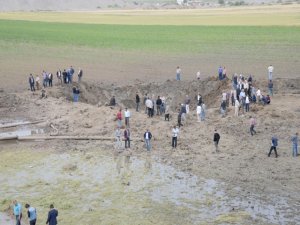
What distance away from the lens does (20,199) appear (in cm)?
2073

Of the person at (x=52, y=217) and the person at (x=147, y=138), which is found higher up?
the person at (x=147, y=138)

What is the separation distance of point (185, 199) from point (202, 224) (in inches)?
86.3

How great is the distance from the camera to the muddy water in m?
18.9

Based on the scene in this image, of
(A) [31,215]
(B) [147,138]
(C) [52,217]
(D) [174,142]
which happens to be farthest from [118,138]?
(C) [52,217]

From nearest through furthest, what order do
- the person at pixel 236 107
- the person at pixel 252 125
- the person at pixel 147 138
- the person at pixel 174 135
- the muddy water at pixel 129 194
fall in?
the muddy water at pixel 129 194 → the person at pixel 147 138 → the person at pixel 174 135 → the person at pixel 252 125 → the person at pixel 236 107

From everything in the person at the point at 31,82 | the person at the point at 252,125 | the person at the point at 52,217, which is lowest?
the person at the point at 52,217

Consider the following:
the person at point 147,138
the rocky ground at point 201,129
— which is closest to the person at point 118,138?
the rocky ground at point 201,129

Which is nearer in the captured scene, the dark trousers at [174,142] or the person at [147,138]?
the person at [147,138]

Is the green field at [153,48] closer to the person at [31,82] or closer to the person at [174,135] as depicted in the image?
the person at [31,82]

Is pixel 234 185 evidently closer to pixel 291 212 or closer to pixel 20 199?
pixel 291 212

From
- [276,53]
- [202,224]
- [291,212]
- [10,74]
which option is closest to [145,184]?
[202,224]

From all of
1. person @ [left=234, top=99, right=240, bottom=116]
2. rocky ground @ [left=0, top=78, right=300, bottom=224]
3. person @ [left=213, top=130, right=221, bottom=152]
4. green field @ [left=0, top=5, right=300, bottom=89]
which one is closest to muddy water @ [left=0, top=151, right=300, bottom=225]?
rocky ground @ [left=0, top=78, right=300, bottom=224]

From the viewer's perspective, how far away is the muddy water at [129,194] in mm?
18906

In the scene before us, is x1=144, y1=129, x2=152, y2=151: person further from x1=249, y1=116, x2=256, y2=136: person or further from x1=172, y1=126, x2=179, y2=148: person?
x1=249, y1=116, x2=256, y2=136: person
